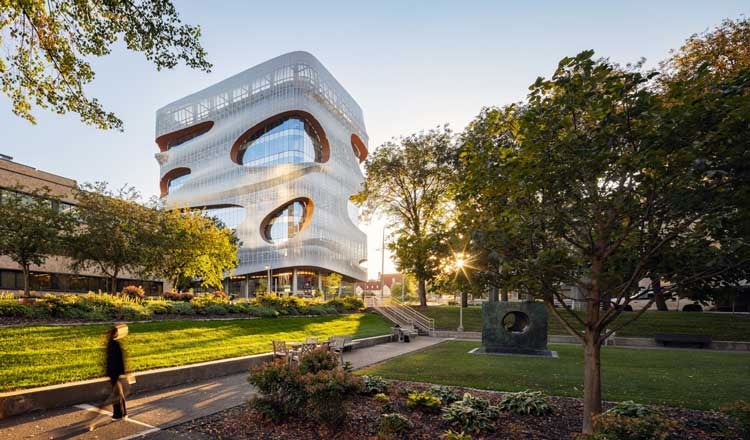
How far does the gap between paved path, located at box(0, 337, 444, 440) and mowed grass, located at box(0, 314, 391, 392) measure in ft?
4.35

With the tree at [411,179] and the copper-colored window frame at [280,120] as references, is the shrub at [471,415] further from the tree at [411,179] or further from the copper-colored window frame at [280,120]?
the copper-colored window frame at [280,120]

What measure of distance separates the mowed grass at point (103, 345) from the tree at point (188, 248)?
814 cm

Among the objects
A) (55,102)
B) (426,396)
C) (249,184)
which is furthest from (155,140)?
(426,396)

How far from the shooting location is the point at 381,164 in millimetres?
37031

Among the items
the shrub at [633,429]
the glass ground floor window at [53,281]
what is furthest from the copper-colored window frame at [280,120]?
the shrub at [633,429]

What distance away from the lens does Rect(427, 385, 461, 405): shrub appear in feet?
27.0

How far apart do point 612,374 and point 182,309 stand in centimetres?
1783

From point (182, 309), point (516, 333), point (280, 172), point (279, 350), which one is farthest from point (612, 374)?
point (280, 172)

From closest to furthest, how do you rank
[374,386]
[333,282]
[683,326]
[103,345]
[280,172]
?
[374,386] < [103,345] < [683,326] < [280,172] < [333,282]

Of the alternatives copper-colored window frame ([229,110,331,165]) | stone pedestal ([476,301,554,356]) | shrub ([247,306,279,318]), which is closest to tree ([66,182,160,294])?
shrub ([247,306,279,318])

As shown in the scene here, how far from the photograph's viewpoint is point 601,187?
589 centimetres

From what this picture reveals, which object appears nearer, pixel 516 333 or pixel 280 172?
pixel 516 333

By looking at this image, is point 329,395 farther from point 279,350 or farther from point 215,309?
point 215,309

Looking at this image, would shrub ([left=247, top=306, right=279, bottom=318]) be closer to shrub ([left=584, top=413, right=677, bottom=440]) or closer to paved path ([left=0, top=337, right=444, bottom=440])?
paved path ([left=0, top=337, right=444, bottom=440])
